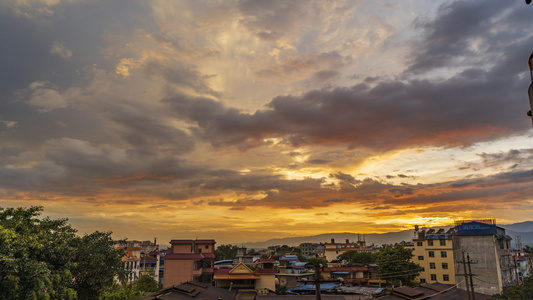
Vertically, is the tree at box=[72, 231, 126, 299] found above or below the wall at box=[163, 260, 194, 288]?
above

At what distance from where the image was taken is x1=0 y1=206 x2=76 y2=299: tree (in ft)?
87.6

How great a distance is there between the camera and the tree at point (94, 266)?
35619 mm

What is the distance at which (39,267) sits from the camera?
2780cm

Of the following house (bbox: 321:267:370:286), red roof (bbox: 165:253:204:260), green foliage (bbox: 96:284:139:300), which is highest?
red roof (bbox: 165:253:204:260)

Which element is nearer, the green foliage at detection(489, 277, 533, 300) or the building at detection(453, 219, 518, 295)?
the green foliage at detection(489, 277, 533, 300)

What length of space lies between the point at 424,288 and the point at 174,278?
144ft

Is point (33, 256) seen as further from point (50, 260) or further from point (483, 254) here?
point (483, 254)

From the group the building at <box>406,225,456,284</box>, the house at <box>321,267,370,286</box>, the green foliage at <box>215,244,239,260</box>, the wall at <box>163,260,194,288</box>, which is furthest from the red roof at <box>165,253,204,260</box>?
the green foliage at <box>215,244,239,260</box>

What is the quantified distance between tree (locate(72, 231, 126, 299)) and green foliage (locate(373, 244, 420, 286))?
2443 inches

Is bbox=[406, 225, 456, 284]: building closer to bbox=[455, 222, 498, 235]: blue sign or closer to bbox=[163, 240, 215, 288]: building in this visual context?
bbox=[455, 222, 498, 235]: blue sign

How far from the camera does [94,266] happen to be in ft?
118

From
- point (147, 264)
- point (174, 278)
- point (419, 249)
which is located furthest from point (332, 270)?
point (147, 264)

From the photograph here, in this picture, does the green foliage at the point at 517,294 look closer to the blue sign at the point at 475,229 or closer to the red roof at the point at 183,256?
the blue sign at the point at 475,229

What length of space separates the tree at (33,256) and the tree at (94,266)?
1.30m
